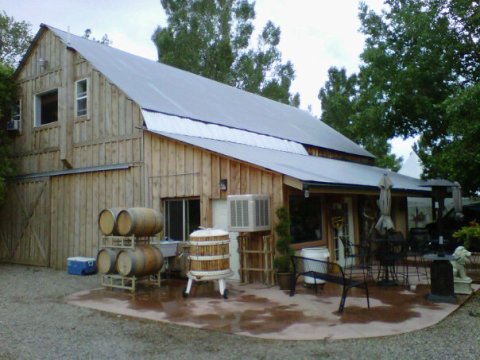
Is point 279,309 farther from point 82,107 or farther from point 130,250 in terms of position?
point 82,107

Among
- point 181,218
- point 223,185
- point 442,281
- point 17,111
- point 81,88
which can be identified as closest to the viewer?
point 442,281

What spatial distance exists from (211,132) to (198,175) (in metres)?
2.67

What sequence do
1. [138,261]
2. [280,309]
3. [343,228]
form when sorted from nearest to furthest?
[280,309], [138,261], [343,228]

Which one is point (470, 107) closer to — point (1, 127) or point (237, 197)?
point (237, 197)

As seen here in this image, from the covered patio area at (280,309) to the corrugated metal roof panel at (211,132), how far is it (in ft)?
13.6

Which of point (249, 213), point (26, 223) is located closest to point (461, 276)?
point (249, 213)

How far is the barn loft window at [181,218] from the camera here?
1094cm

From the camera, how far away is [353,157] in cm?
1941

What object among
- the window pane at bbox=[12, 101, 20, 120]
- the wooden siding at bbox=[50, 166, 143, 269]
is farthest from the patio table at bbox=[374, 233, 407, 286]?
the window pane at bbox=[12, 101, 20, 120]

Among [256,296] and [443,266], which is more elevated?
[443,266]

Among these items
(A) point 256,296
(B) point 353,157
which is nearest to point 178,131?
(A) point 256,296

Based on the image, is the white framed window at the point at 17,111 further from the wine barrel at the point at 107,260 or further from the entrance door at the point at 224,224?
the entrance door at the point at 224,224

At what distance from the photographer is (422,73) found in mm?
16469

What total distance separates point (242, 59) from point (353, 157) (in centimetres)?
1801
